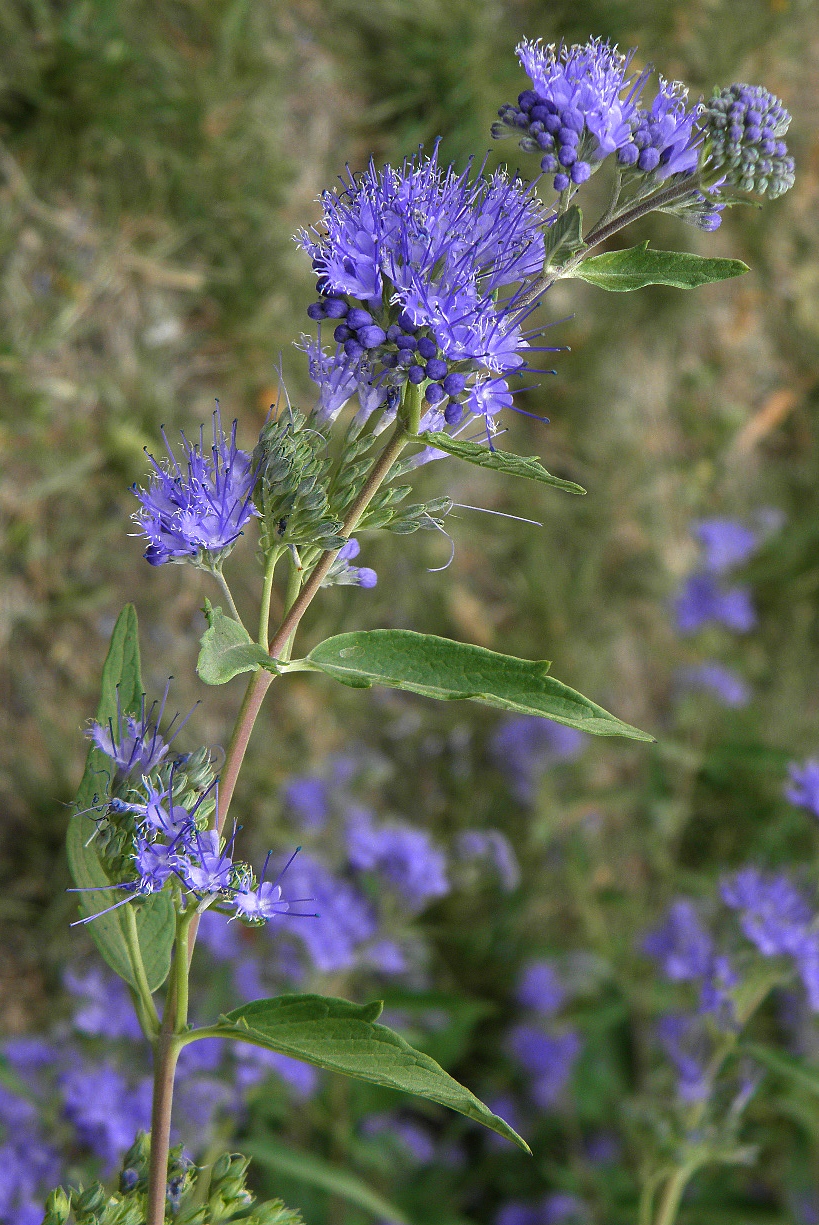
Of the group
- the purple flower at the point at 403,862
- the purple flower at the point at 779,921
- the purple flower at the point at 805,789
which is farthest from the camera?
the purple flower at the point at 403,862

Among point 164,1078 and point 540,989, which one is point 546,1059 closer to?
point 540,989

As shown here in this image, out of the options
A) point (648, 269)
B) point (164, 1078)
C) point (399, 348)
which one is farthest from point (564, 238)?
point (164, 1078)

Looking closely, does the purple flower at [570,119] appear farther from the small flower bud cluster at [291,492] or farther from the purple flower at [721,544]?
the purple flower at [721,544]

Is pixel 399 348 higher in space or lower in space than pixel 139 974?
higher

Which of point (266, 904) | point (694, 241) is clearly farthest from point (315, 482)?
point (694, 241)

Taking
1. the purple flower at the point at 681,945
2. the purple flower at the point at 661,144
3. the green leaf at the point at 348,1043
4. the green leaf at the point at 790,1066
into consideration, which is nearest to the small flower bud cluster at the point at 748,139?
the purple flower at the point at 661,144

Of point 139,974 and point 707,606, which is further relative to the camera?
point 707,606

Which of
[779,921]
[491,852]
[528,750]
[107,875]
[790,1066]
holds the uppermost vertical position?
[528,750]
